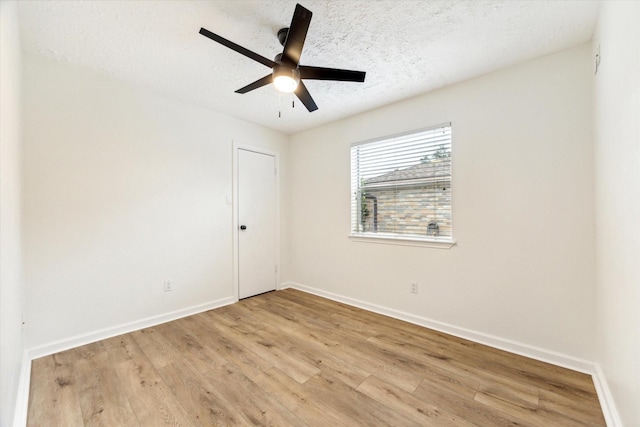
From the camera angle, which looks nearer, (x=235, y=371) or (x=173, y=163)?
(x=235, y=371)

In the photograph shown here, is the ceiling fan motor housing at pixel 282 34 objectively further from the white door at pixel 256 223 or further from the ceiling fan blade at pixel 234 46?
the white door at pixel 256 223

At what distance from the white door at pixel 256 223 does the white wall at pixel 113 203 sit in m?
0.25

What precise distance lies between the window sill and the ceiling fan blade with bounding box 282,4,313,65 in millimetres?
2043

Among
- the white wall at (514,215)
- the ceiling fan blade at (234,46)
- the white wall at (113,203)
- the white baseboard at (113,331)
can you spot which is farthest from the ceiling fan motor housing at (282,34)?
the white baseboard at (113,331)

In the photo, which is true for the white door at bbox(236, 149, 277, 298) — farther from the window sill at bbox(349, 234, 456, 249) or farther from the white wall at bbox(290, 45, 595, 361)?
the white wall at bbox(290, 45, 595, 361)

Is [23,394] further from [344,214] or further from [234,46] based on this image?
[344,214]

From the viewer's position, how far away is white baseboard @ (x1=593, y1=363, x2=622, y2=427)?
4.67 feet

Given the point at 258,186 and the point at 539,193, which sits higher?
Answer: the point at 258,186

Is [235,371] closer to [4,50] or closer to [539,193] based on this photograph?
[4,50]

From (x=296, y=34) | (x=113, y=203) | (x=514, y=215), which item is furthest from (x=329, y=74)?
(x=113, y=203)

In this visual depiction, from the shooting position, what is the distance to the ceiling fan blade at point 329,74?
1.83m

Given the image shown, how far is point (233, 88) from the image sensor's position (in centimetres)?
271

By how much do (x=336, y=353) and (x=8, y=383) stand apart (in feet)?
6.33

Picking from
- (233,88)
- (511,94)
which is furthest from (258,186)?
(511,94)
